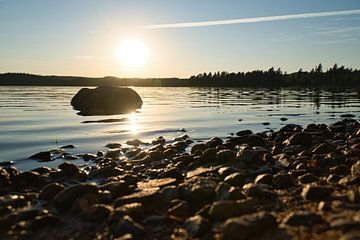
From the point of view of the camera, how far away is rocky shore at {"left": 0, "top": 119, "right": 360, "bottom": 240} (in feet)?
13.2

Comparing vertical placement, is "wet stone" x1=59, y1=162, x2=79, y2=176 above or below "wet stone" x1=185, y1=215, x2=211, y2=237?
below

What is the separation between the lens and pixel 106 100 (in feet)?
94.9

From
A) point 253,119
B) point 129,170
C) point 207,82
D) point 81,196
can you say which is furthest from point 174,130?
point 207,82

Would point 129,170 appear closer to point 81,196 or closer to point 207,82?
point 81,196

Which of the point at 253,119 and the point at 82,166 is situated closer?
the point at 82,166

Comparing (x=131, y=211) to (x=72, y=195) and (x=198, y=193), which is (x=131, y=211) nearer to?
(x=198, y=193)

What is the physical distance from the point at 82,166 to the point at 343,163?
646 cm

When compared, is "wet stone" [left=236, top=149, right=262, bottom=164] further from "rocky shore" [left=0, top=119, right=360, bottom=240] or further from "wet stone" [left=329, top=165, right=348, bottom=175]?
"wet stone" [left=329, top=165, right=348, bottom=175]

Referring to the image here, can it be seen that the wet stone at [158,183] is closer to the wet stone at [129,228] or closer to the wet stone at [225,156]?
the wet stone at [129,228]

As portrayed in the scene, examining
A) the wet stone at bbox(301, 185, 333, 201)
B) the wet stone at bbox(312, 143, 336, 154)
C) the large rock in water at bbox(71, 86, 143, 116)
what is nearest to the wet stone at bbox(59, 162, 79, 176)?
the wet stone at bbox(301, 185, 333, 201)

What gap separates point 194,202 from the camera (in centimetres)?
533

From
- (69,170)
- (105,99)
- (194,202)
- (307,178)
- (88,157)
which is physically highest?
(105,99)

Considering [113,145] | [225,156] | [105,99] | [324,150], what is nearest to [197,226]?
[225,156]

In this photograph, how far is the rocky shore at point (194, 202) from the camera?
13.2ft
